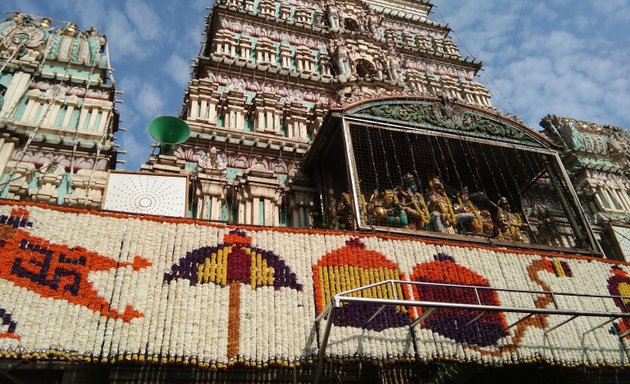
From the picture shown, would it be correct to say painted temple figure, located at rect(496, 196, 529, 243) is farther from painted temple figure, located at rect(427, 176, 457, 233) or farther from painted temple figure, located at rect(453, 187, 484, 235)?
painted temple figure, located at rect(427, 176, 457, 233)

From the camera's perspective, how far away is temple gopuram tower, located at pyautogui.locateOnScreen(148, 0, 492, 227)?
12.6 m

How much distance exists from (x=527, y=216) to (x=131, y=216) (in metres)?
11.5

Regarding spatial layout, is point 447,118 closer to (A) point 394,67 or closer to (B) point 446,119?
(B) point 446,119

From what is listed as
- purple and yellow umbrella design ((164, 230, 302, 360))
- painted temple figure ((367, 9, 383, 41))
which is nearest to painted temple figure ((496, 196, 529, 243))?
purple and yellow umbrella design ((164, 230, 302, 360))

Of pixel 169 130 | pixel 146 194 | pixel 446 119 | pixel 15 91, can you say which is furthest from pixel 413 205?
pixel 15 91

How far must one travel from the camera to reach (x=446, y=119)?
13.0m

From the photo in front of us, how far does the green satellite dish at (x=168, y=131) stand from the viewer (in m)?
12.6

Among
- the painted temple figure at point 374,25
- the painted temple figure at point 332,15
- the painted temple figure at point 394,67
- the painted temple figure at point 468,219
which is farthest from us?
the painted temple figure at point 374,25

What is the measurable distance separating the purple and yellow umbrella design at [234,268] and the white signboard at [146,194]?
223 cm

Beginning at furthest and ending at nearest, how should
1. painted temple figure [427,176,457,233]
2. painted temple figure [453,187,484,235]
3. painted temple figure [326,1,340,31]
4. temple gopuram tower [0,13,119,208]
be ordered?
painted temple figure [326,1,340,31]
painted temple figure [453,187,484,235]
painted temple figure [427,176,457,233]
temple gopuram tower [0,13,119,208]

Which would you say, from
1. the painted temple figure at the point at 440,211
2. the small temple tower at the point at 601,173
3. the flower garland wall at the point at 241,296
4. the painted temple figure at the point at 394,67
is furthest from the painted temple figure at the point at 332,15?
the flower garland wall at the point at 241,296

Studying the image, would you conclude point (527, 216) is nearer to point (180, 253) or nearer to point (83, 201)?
point (180, 253)

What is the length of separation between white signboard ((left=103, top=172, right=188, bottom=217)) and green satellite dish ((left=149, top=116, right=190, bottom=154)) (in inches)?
73.1

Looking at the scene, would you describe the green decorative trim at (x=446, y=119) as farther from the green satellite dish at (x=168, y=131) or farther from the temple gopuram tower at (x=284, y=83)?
the green satellite dish at (x=168, y=131)
